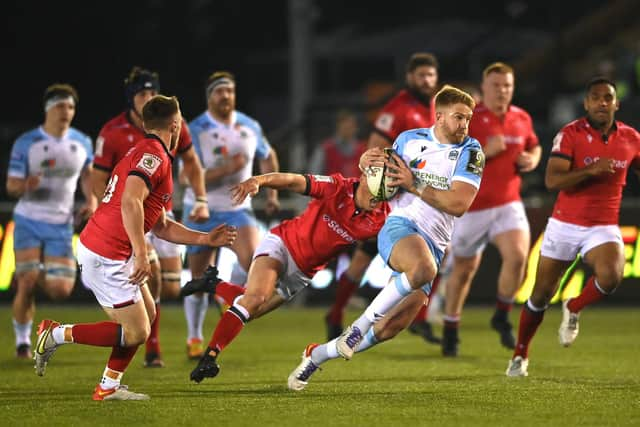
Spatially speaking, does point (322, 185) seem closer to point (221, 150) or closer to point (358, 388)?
point (358, 388)

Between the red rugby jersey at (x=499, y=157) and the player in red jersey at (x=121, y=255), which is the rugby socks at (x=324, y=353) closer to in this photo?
the player in red jersey at (x=121, y=255)

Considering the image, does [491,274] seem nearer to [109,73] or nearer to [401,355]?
[401,355]

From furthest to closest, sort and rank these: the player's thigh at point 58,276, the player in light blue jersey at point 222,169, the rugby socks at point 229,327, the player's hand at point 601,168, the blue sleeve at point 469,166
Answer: the player's thigh at point 58,276 < the player in light blue jersey at point 222,169 < the player's hand at point 601,168 < the blue sleeve at point 469,166 < the rugby socks at point 229,327

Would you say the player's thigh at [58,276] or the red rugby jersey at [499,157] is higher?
the red rugby jersey at [499,157]

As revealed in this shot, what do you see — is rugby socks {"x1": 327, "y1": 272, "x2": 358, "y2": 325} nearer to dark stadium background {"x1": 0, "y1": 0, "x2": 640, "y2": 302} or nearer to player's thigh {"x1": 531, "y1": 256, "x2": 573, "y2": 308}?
player's thigh {"x1": 531, "y1": 256, "x2": 573, "y2": 308}

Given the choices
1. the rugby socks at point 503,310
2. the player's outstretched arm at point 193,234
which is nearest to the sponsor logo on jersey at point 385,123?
the rugby socks at point 503,310

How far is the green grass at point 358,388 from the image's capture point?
324 inches

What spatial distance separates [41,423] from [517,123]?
6.14 m

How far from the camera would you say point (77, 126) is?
24.5 meters

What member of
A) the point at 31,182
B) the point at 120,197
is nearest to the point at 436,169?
the point at 120,197

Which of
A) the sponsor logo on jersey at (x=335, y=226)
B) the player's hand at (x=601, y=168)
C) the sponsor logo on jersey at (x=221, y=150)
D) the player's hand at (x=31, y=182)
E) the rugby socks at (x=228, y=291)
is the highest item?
the player's hand at (x=601, y=168)

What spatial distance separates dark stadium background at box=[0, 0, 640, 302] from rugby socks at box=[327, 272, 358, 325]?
4.07 metres

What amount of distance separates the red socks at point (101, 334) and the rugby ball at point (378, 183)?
2.00m

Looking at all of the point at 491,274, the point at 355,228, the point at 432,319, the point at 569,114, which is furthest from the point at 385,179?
the point at 569,114
